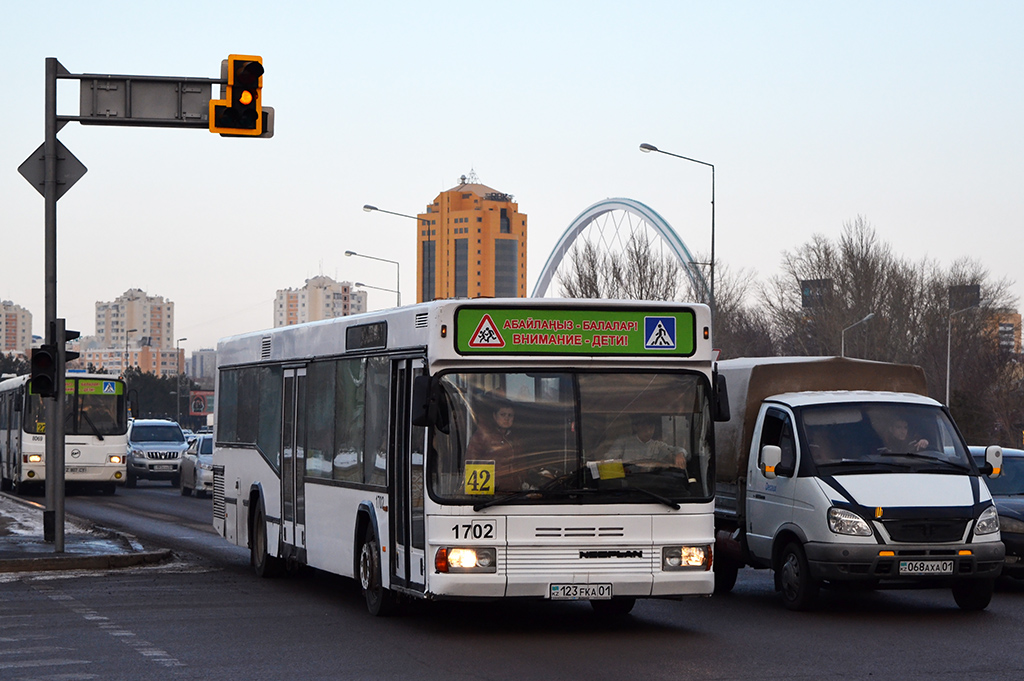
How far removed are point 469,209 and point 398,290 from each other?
123766 millimetres

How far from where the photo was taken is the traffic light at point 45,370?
56.6ft

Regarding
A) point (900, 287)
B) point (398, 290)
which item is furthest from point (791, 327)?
point (398, 290)

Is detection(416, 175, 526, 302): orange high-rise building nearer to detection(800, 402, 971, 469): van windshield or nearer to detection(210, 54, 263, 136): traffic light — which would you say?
detection(210, 54, 263, 136): traffic light

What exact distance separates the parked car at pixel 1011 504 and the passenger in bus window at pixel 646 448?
4231mm

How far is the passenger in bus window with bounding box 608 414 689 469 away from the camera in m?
11.2

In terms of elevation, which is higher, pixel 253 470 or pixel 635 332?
pixel 635 332

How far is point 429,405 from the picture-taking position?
10938 millimetres

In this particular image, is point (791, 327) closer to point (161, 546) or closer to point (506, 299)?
point (161, 546)

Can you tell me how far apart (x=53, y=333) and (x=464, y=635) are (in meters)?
8.42

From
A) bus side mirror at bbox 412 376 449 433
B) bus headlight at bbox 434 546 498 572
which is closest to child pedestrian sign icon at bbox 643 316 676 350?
bus side mirror at bbox 412 376 449 433

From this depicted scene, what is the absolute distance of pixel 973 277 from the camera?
8100 centimetres

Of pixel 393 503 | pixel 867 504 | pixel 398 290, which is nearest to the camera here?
pixel 393 503

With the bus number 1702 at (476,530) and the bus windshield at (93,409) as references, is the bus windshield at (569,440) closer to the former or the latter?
the bus number 1702 at (476,530)

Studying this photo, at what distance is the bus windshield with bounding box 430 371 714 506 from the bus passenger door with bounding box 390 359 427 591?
337mm
